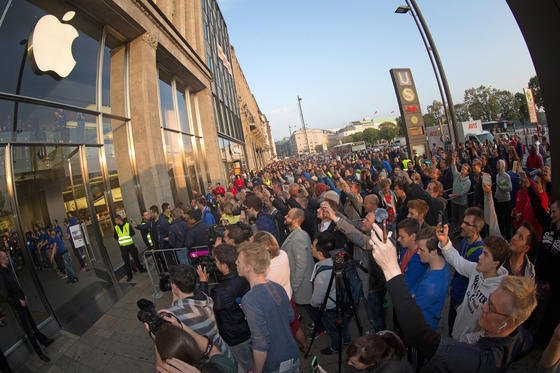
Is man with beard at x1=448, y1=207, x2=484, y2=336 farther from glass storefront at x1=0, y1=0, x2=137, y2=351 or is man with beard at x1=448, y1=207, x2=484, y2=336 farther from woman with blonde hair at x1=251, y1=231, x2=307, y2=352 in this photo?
glass storefront at x1=0, y1=0, x2=137, y2=351

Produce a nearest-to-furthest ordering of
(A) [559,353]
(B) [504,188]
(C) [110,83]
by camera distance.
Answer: (A) [559,353] → (B) [504,188] → (C) [110,83]

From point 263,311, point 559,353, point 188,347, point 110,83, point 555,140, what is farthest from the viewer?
point 110,83

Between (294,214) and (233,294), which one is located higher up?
(294,214)

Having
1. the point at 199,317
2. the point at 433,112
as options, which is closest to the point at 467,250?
the point at 199,317

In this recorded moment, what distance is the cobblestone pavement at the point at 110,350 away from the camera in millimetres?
4164

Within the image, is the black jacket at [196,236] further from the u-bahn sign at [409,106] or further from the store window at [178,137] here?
the u-bahn sign at [409,106]

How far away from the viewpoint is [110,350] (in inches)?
181

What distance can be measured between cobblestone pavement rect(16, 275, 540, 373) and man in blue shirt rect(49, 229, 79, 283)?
1.56 metres

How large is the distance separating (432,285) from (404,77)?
1258 centimetres

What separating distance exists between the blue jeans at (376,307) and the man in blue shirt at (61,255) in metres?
6.11

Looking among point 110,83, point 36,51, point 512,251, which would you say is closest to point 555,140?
point 512,251

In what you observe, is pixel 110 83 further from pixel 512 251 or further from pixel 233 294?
pixel 512 251

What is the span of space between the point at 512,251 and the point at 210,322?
3.07 m

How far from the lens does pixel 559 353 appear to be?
1.66 m
